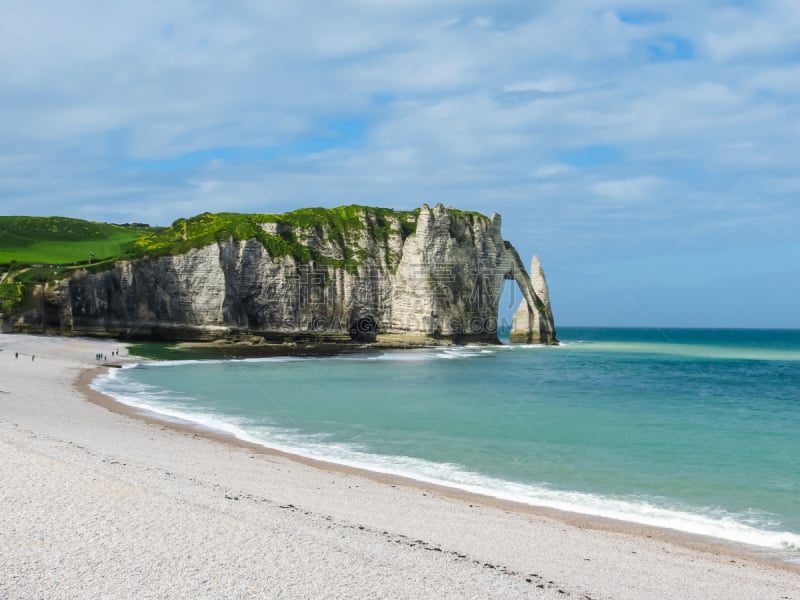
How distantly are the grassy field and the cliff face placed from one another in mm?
7494

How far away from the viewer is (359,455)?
650 inches

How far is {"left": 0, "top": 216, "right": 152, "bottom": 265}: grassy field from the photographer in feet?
217

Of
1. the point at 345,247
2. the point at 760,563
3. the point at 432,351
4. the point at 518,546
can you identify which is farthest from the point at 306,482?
the point at 345,247

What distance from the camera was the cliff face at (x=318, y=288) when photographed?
62.2 meters

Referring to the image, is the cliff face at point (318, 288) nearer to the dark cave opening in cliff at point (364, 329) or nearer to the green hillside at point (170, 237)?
the dark cave opening in cliff at point (364, 329)

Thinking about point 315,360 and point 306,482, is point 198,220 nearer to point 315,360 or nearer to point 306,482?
point 315,360

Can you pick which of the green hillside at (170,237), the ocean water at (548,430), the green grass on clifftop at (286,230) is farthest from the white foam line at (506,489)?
the green grass on clifftop at (286,230)

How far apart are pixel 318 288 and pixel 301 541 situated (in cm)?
6369

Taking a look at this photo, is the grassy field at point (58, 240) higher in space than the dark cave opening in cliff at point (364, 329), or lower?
higher

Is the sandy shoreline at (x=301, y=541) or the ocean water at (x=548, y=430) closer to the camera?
the sandy shoreline at (x=301, y=541)

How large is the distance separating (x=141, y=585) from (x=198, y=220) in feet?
235

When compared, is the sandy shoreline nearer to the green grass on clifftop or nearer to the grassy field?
the green grass on clifftop

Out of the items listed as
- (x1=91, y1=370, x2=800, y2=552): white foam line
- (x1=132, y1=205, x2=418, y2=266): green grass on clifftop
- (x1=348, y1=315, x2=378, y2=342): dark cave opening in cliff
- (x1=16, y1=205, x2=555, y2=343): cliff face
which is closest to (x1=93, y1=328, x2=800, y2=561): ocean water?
(x1=91, y1=370, x2=800, y2=552): white foam line

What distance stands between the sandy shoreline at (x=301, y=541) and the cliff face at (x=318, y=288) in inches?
2031
